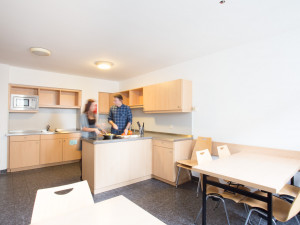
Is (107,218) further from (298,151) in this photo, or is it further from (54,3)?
(298,151)

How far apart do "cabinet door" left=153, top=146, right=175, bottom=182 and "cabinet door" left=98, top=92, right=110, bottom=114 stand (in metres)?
2.63

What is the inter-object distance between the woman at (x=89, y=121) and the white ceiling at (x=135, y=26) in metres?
0.98

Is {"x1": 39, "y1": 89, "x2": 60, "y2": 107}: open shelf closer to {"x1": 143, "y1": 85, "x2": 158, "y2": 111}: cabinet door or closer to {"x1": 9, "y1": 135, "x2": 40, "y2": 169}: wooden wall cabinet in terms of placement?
{"x1": 9, "y1": 135, "x2": 40, "y2": 169}: wooden wall cabinet

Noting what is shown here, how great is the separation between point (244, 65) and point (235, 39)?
1.47ft

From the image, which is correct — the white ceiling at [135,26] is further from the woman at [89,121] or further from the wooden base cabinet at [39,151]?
the wooden base cabinet at [39,151]

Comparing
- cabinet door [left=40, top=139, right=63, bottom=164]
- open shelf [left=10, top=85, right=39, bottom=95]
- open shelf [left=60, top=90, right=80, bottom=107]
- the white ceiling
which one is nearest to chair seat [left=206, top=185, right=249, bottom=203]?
the white ceiling

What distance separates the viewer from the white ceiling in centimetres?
189

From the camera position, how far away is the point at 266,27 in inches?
92.0

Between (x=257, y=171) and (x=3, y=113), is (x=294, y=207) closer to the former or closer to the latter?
(x=257, y=171)

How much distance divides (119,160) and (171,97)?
5.26ft

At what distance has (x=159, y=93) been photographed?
3.89m

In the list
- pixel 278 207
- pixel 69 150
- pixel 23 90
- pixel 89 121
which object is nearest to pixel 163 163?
pixel 89 121

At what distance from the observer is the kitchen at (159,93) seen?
84.7 inches

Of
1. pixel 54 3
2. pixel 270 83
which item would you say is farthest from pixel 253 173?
pixel 54 3
